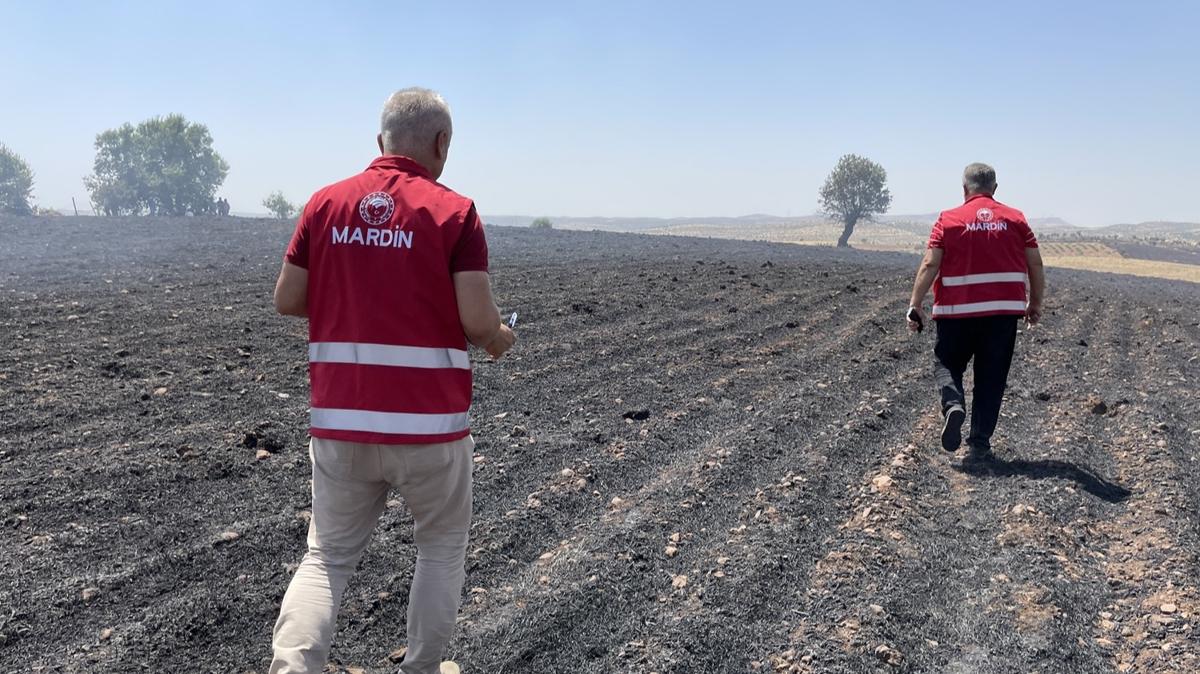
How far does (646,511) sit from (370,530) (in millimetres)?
2162

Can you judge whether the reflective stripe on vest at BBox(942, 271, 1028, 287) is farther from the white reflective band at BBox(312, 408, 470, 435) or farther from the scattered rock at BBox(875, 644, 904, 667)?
the white reflective band at BBox(312, 408, 470, 435)

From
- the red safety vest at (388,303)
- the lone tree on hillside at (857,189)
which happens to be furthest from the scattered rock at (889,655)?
the lone tree on hillside at (857,189)

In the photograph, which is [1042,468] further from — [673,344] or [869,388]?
[673,344]

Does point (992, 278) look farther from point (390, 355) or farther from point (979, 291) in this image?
point (390, 355)

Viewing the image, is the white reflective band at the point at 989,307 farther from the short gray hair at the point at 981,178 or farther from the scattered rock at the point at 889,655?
the scattered rock at the point at 889,655

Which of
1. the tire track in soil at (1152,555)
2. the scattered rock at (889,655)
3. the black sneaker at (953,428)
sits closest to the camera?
the scattered rock at (889,655)

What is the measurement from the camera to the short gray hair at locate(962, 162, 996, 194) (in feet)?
19.6

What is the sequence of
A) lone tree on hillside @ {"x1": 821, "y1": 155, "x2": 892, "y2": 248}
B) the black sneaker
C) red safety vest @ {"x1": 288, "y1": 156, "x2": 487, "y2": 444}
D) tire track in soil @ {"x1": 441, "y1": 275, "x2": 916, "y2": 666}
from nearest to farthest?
1. red safety vest @ {"x1": 288, "y1": 156, "x2": 487, "y2": 444}
2. tire track in soil @ {"x1": 441, "y1": 275, "x2": 916, "y2": 666}
3. the black sneaker
4. lone tree on hillside @ {"x1": 821, "y1": 155, "x2": 892, "y2": 248}

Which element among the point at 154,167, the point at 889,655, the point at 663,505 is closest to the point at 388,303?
the point at 889,655

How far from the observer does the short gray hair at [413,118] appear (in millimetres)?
2664

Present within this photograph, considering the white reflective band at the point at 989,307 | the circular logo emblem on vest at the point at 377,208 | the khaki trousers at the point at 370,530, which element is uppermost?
the circular logo emblem on vest at the point at 377,208

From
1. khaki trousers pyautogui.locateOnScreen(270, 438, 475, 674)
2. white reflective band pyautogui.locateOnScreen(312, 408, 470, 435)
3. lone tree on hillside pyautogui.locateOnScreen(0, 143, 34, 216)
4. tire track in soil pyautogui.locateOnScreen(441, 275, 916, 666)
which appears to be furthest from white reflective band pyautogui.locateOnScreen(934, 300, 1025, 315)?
lone tree on hillside pyautogui.locateOnScreen(0, 143, 34, 216)

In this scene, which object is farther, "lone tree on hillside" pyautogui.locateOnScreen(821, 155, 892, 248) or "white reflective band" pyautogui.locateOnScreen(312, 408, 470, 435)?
"lone tree on hillside" pyautogui.locateOnScreen(821, 155, 892, 248)

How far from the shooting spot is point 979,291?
5820mm
